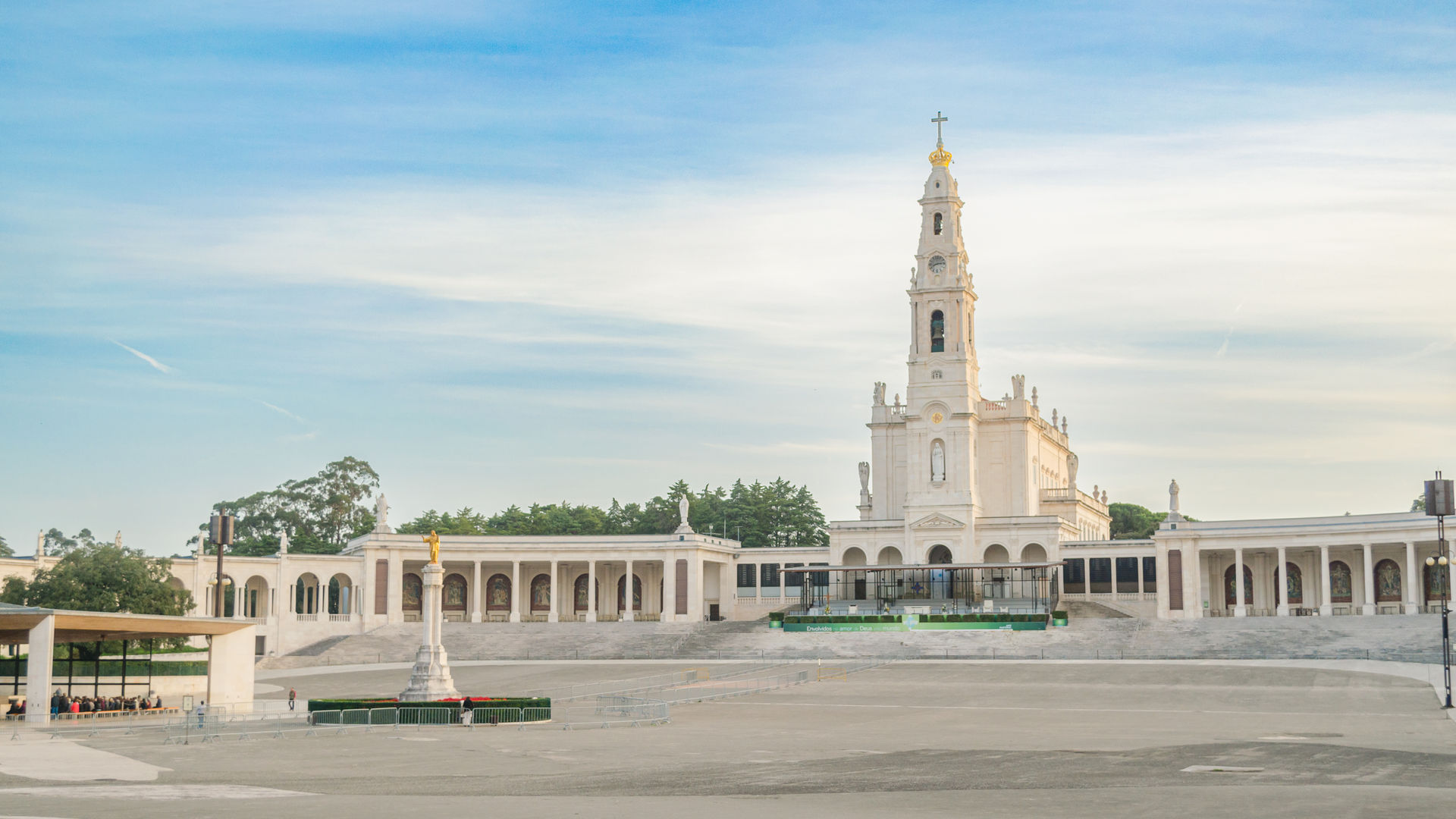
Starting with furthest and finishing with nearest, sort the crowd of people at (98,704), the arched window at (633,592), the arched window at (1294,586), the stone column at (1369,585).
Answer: the arched window at (633,592)
the arched window at (1294,586)
the stone column at (1369,585)
the crowd of people at (98,704)

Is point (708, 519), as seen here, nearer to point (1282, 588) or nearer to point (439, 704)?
point (1282, 588)

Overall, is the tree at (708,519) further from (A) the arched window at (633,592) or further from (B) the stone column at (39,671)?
(B) the stone column at (39,671)

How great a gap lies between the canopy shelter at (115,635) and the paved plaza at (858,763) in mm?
5605

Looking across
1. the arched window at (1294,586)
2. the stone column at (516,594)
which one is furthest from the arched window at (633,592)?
the arched window at (1294,586)

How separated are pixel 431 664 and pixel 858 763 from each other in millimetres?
20784

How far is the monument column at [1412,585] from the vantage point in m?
78.3

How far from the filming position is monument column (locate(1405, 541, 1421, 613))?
3083 inches

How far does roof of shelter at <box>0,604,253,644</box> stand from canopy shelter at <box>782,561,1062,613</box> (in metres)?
50.0

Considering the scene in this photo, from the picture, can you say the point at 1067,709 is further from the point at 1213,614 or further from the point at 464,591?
the point at 464,591

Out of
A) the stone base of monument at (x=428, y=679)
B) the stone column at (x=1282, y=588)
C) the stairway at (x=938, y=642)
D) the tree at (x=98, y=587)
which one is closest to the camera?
the stone base of monument at (x=428, y=679)

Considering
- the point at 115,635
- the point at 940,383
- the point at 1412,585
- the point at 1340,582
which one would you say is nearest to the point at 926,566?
the point at 940,383

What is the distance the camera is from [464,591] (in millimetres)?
103312

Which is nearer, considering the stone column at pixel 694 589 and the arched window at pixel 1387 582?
the arched window at pixel 1387 582

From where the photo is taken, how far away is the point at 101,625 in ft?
145
